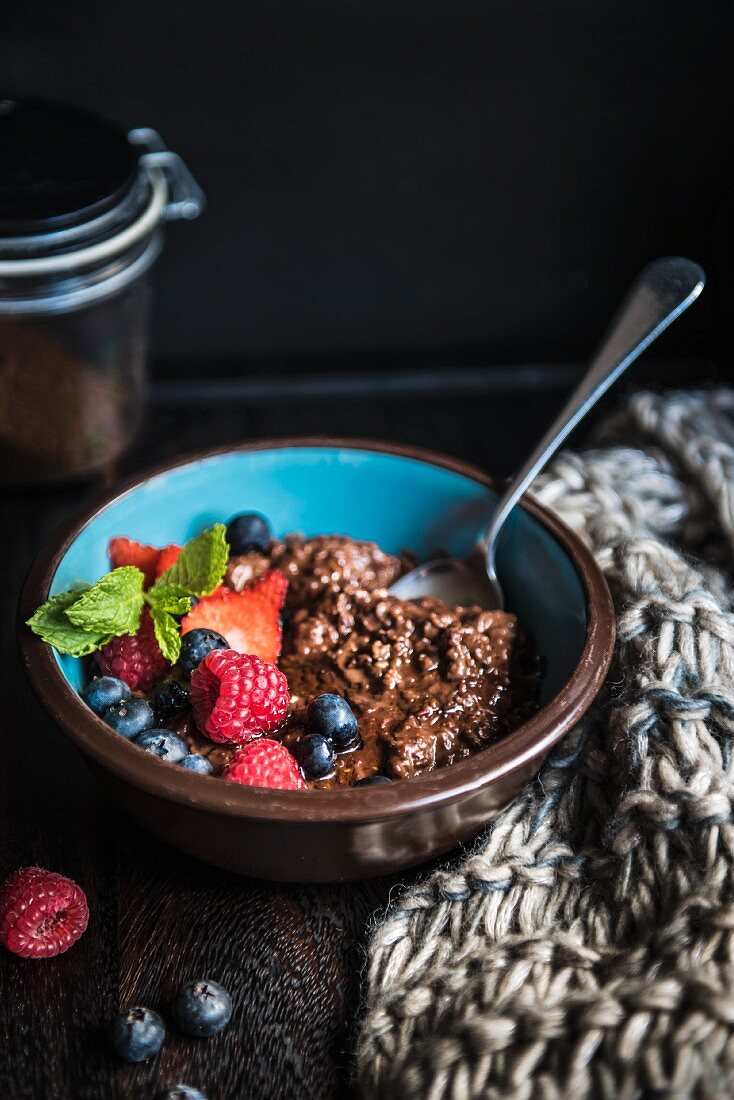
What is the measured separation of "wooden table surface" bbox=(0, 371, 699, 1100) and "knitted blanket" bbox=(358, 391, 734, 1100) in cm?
5

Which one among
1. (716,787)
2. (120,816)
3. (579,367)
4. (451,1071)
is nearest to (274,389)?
(579,367)

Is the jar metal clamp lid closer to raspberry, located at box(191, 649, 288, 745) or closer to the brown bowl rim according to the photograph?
the brown bowl rim

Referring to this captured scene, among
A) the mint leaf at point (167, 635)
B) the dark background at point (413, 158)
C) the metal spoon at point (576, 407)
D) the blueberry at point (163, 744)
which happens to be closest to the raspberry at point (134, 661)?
the mint leaf at point (167, 635)

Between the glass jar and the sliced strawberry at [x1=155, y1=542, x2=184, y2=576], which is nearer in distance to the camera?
the sliced strawberry at [x1=155, y1=542, x2=184, y2=576]

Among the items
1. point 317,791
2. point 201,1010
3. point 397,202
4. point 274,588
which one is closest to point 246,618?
point 274,588

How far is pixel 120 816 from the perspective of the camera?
1285 mm

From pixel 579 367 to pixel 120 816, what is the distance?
1.19m

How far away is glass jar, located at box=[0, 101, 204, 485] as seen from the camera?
1.48 m

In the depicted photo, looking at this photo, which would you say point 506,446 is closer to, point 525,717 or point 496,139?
point 496,139

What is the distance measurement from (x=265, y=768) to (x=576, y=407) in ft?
1.97

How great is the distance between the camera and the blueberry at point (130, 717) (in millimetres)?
1146

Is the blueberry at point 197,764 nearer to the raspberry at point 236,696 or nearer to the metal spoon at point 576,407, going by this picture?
the raspberry at point 236,696

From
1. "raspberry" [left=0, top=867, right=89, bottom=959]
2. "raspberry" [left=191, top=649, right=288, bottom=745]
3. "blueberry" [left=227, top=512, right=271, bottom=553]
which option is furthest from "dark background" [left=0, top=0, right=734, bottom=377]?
"raspberry" [left=0, top=867, right=89, bottom=959]

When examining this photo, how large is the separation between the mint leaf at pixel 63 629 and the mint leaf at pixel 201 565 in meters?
0.10
